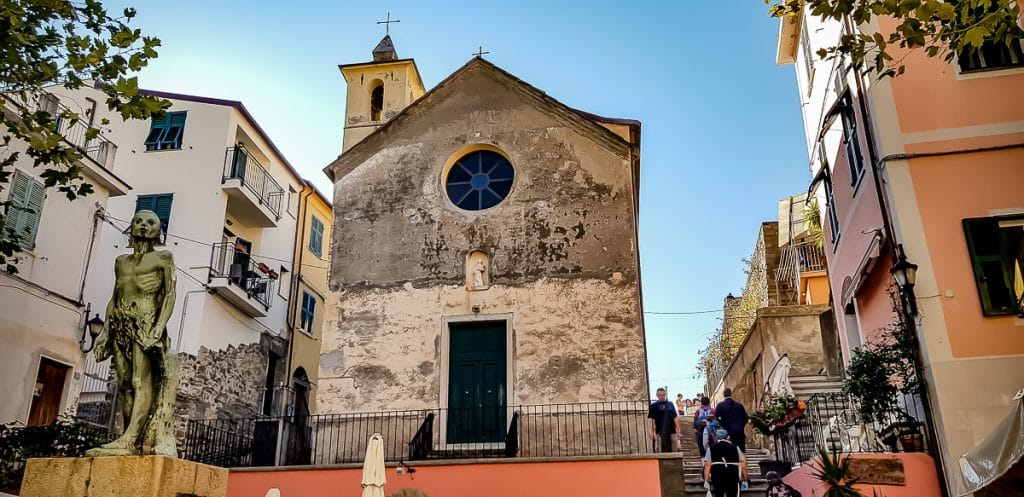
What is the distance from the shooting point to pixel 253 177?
2288 centimetres

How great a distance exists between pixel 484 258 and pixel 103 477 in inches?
380

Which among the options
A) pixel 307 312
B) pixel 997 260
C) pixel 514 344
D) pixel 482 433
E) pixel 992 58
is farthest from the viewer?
pixel 307 312

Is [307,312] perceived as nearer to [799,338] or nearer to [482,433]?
[482,433]

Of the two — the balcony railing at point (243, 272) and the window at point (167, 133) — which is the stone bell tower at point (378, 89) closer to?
the window at point (167, 133)

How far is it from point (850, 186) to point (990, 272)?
12.7ft

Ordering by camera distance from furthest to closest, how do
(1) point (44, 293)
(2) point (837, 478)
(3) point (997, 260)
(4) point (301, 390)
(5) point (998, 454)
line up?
(4) point (301, 390) → (1) point (44, 293) → (3) point (997, 260) → (2) point (837, 478) → (5) point (998, 454)

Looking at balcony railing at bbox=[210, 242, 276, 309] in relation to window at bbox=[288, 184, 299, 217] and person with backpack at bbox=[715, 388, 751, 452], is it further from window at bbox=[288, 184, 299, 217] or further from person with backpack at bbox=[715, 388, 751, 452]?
person with backpack at bbox=[715, 388, 751, 452]

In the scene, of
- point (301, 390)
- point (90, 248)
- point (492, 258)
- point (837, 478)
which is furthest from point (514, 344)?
point (301, 390)

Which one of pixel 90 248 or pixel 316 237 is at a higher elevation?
pixel 316 237

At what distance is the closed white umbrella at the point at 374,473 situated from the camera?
36.8ft

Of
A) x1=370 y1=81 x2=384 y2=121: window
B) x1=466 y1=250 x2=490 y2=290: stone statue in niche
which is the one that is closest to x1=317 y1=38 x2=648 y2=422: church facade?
x1=466 y1=250 x2=490 y2=290: stone statue in niche

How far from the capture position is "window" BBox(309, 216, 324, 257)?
26750 millimetres

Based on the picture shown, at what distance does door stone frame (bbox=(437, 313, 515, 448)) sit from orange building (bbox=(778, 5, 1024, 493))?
607cm

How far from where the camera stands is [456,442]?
13836 millimetres
